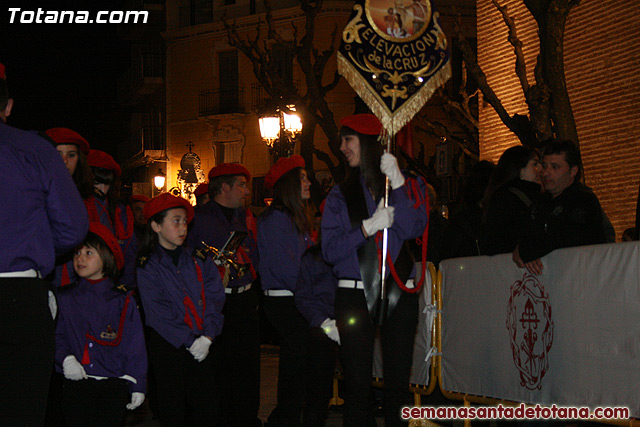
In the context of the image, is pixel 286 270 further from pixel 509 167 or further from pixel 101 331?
pixel 509 167

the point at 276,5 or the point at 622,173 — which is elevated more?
the point at 276,5

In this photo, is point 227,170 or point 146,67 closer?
point 227,170

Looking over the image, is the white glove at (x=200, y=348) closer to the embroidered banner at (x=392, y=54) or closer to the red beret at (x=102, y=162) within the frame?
the red beret at (x=102, y=162)

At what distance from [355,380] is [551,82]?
10.3 meters

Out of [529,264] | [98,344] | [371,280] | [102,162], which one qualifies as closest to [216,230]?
[102,162]

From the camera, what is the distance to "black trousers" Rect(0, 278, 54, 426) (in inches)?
163

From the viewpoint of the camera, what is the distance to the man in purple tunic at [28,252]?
4156 millimetres

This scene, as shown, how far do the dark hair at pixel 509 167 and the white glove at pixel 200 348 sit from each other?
2546mm

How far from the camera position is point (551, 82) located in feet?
48.6

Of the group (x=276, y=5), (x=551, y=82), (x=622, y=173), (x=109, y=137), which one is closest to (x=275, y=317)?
(x=551, y=82)

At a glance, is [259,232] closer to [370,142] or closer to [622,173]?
[370,142]

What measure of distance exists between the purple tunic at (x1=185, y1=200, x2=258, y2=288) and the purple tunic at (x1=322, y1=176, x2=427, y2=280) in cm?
265

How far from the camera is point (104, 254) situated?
21.7 feet

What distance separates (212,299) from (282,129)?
1229 cm
